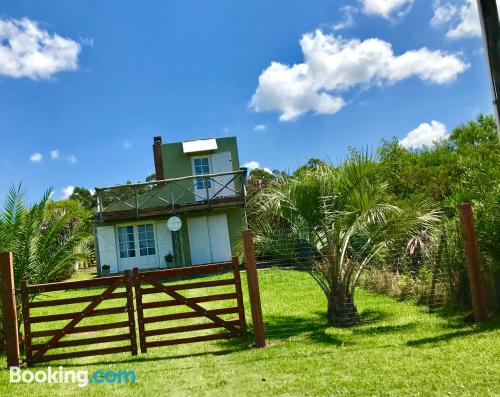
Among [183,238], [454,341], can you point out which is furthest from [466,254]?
[183,238]

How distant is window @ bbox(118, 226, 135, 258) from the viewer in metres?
21.2

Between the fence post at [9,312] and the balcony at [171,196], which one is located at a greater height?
the balcony at [171,196]

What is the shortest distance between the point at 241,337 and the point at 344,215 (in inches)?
102

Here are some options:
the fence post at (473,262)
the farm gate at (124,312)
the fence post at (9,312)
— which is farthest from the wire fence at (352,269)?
the fence post at (9,312)

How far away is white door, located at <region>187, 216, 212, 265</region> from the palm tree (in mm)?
12618

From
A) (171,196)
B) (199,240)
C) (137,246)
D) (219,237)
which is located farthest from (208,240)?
(137,246)

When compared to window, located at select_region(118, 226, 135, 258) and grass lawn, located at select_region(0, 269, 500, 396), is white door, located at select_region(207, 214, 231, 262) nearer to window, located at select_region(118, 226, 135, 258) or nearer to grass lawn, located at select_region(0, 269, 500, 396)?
window, located at select_region(118, 226, 135, 258)

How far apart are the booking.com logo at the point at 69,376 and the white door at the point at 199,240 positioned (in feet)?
46.5

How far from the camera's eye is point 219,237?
69.2 feet

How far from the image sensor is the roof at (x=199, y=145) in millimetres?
22184

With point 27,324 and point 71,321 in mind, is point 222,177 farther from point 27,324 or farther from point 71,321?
point 27,324

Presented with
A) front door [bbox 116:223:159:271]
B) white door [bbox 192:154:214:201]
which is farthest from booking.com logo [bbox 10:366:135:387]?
front door [bbox 116:223:159:271]

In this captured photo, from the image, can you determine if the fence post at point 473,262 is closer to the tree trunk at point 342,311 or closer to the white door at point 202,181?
the tree trunk at point 342,311

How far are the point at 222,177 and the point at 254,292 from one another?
14.4 metres
